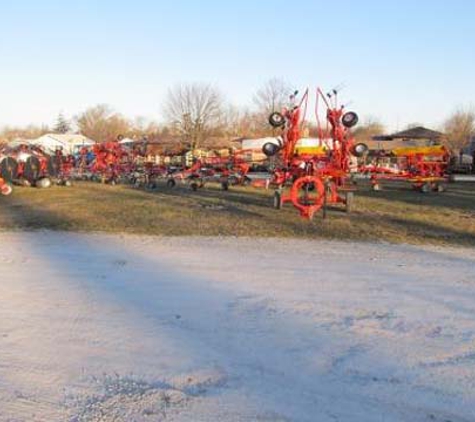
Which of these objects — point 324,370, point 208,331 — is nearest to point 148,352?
point 208,331

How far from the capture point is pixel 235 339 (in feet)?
18.3

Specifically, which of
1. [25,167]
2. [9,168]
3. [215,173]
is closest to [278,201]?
[215,173]

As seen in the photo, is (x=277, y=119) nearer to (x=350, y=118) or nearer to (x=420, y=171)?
(x=350, y=118)

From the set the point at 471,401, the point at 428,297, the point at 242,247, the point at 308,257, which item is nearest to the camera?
the point at 471,401

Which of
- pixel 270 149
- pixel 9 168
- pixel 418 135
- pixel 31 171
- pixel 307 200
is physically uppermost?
pixel 418 135

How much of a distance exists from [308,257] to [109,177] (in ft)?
82.8

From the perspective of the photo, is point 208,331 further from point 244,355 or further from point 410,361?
point 410,361

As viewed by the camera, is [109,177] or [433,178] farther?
[109,177]

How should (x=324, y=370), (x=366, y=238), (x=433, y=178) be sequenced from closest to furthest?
1. (x=324, y=370)
2. (x=366, y=238)
3. (x=433, y=178)

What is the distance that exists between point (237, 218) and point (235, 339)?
392 inches

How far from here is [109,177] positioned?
33656 millimetres

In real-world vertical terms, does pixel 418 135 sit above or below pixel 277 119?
above

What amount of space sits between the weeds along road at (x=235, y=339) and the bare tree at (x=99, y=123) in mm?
107146

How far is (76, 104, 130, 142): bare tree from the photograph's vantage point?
380ft
